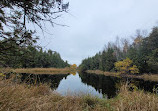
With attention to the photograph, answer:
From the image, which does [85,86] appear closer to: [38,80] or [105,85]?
[105,85]

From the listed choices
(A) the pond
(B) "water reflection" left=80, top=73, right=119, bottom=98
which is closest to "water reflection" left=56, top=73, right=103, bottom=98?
(A) the pond

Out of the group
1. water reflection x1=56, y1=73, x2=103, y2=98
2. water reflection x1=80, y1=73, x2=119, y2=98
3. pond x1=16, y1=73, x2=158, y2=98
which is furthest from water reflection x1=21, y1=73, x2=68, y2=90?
water reflection x1=80, y1=73, x2=119, y2=98

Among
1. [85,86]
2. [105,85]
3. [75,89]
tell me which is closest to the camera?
[75,89]

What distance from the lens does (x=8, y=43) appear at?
1.14 metres

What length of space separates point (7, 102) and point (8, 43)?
3.13ft

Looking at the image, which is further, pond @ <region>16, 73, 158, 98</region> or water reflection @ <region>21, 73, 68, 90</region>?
pond @ <region>16, 73, 158, 98</region>

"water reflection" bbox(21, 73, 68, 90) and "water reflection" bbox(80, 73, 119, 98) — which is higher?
"water reflection" bbox(21, 73, 68, 90)

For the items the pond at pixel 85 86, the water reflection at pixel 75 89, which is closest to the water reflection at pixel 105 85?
the pond at pixel 85 86

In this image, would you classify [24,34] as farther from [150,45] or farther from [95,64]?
[95,64]

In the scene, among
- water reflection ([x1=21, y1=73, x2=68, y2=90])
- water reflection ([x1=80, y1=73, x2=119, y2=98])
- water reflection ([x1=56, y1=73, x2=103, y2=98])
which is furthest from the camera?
water reflection ([x1=80, y1=73, x2=119, y2=98])

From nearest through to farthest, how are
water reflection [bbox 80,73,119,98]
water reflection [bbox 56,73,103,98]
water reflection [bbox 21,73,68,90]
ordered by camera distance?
water reflection [bbox 21,73,68,90] → water reflection [bbox 56,73,103,98] → water reflection [bbox 80,73,119,98]

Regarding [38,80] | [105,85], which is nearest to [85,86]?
[105,85]

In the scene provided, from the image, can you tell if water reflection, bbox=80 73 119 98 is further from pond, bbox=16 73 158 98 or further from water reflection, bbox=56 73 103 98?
water reflection, bbox=56 73 103 98

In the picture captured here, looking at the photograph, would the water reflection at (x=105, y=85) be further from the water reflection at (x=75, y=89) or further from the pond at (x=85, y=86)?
A: the water reflection at (x=75, y=89)
